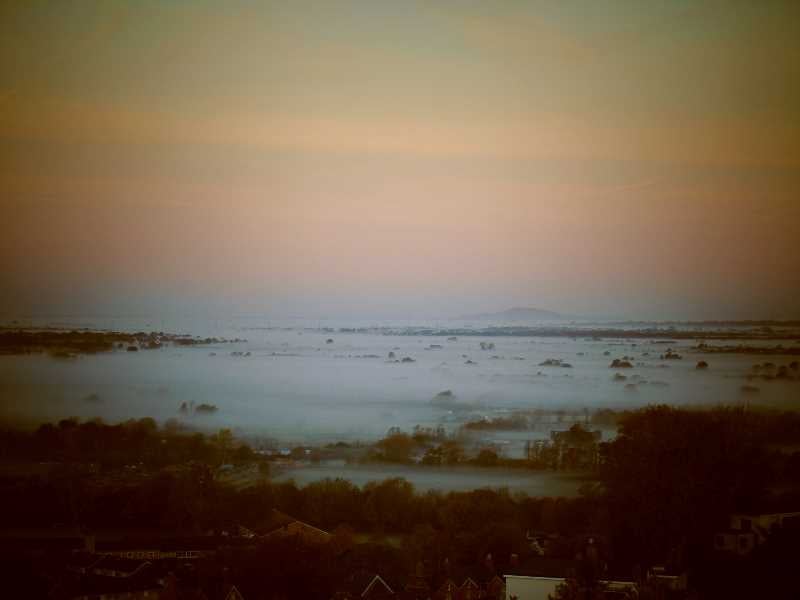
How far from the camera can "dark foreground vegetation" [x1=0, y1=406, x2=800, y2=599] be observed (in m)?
9.90

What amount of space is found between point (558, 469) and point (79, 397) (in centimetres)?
567

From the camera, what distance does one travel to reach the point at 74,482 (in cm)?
1223

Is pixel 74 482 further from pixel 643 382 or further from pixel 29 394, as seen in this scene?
pixel 643 382

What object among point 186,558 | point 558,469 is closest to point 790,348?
point 558,469

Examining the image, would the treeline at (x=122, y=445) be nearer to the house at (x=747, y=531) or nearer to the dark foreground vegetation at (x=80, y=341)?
the dark foreground vegetation at (x=80, y=341)

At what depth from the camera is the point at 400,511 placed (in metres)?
11.8

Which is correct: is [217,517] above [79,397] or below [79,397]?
below

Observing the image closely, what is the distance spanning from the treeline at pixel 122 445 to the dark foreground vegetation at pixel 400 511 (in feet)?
0.05

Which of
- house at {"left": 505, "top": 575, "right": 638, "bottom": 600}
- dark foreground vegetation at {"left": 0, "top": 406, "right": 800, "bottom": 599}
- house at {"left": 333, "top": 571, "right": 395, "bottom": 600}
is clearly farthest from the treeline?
house at {"left": 505, "top": 575, "right": 638, "bottom": 600}

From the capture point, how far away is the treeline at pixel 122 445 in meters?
12.3

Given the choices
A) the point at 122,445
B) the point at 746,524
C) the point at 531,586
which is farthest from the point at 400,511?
the point at 746,524

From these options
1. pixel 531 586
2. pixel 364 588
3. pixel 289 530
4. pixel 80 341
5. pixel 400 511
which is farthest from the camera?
pixel 80 341

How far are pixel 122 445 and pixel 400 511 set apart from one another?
134 inches

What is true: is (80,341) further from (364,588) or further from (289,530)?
(364,588)
